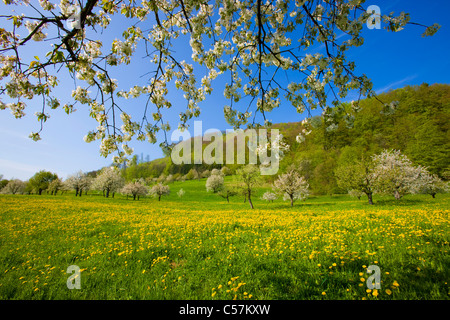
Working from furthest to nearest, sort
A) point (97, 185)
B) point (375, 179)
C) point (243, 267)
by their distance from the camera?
1. point (97, 185)
2. point (375, 179)
3. point (243, 267)

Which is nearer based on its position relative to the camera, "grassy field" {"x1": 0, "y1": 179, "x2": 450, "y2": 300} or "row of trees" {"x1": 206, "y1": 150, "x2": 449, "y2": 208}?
"grassy field" {"x1": 0, "y1": 179, "x2": 450, "y2": 300}

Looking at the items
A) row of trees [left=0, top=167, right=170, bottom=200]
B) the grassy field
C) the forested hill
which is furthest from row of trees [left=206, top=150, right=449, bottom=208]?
row of trees [left=0, top=167, right=170, bottom=200]

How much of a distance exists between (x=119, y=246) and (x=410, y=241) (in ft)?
32.5

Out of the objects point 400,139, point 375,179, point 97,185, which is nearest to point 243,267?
point 375,179

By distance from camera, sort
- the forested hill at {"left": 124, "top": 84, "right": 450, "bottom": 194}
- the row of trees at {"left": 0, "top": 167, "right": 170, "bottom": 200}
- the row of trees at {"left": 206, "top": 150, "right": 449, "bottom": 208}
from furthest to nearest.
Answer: the row of trees at {"left": 0, "top": 167, "right": 170, "bottom": 200}, the forested hill at {"left": 124, "top": 84, "right": 450, "bottom": 194}, the row of trees at {"left": 206, "top": 150, "right": 449, "bottom": 208}

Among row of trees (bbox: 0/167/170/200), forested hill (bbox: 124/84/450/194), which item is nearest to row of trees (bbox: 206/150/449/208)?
forested hill (bbox: 124/84/450/194)

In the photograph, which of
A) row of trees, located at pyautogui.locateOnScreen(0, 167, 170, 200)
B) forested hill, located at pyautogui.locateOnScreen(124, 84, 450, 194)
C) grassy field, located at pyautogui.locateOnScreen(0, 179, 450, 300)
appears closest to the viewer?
grassy field, located at pyautogui.locateOnScreen(0, 179, 450, 300)

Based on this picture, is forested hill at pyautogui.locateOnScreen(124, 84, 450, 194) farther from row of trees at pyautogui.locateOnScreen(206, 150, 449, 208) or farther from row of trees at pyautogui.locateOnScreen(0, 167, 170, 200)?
row of trees at pyautogui.locateOnScreen(0, 167, 170, 200)

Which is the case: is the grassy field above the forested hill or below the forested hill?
below

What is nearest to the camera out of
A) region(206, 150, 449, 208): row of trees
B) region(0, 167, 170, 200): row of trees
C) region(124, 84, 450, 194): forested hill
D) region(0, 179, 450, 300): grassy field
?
region(0, 179, 450, 300): grassy field

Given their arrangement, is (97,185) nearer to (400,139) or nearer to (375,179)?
(375,179)

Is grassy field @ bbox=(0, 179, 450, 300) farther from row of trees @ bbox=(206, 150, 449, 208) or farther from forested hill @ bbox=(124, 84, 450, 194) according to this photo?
forested hill @ bbox=(124, 84, 450, 194)

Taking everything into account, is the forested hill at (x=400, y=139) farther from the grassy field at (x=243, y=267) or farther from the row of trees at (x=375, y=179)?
the grassy field at (x=243, y=267)
